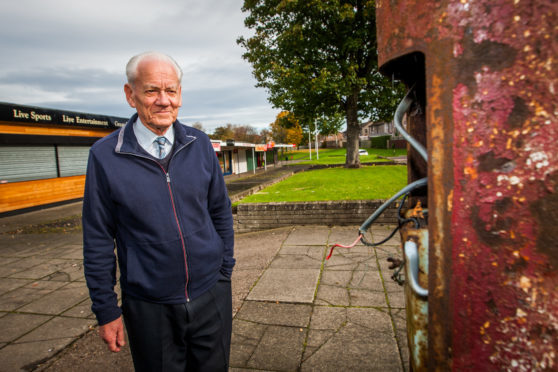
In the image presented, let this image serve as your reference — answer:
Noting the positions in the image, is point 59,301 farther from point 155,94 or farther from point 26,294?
point 155,94

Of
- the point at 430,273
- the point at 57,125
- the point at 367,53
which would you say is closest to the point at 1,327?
the point at 430,273

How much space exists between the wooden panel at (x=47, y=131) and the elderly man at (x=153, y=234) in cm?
1275

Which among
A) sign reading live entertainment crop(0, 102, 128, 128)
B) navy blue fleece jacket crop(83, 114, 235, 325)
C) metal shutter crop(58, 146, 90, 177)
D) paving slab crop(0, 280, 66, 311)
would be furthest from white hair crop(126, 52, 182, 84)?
metal shutter crop(58, 146, 90, 177)

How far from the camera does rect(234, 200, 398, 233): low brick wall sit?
6164 mm

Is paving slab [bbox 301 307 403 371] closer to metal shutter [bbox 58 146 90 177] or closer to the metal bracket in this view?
the metal bracket

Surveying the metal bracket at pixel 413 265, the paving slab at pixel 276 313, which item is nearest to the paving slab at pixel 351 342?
the paving slab at pixel 276 313

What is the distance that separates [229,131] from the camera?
77.3 metres

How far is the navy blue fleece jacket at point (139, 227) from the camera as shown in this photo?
1.53 metres

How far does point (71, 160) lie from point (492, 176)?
53.7ft

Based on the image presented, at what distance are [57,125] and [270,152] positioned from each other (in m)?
27.7

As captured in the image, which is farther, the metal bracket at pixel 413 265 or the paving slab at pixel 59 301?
the paving slab at pixel 59 301

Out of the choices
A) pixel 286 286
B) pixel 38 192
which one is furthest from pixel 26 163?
pixel 286 286

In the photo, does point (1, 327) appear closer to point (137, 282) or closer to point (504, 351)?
point (137, 282)

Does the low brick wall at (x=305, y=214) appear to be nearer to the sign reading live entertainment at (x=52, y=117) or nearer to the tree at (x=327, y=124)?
the sign reading live entertainment at (x=52, y=117)
